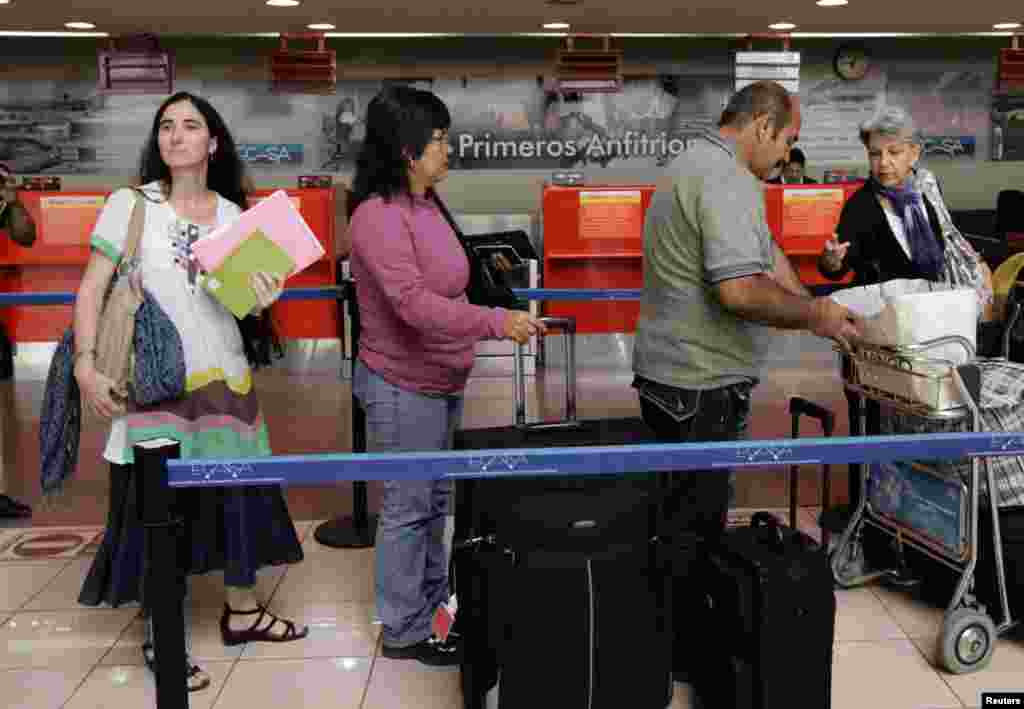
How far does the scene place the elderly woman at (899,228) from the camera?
327cm

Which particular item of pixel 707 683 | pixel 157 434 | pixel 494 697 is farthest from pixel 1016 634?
pixel 157 434

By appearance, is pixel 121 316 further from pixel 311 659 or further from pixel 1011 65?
pixel 1011 65

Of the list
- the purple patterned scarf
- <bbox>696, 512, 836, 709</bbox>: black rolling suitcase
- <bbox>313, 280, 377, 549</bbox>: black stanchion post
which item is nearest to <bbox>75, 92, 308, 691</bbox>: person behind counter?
<bbox>313, 280, 377, 549</bbox>: black stanchion post

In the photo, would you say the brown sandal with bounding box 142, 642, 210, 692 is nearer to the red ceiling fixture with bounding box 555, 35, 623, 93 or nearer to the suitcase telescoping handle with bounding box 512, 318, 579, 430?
the suitcase telescoping handle with bounding box 512, 318, 579, 430

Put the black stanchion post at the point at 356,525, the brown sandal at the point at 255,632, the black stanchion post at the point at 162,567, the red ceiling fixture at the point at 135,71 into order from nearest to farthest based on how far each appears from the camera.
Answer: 1. the black stanchion post at the point at 162,567
2. the brown sandal at the point at 255,632
3. the black stanchion post at the point at 356,525
4. the red ceiling fixture at the point at 135,71

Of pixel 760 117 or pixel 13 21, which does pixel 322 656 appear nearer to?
pixel 760 117

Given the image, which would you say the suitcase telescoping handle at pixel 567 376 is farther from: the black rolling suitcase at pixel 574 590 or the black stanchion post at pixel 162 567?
the black stanchion post at pixel 162 567

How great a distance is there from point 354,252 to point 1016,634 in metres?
2.16

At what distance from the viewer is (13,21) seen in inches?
372

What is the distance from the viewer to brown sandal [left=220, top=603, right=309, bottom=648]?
306 centimetres

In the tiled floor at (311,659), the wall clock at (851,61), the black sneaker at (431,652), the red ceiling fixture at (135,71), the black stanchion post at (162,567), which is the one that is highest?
the wall clock at (851,61)

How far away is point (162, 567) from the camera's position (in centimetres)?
196

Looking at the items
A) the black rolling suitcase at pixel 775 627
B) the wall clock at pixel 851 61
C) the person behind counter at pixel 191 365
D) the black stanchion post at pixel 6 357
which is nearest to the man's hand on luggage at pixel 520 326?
the person behind counter at pixel 191 365

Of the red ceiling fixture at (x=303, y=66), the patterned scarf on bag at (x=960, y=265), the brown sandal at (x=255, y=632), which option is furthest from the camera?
the red ceiling fixture at (x=303, y=66)
